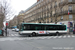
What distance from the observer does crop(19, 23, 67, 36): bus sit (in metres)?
22.2

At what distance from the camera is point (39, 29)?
78.6 feet

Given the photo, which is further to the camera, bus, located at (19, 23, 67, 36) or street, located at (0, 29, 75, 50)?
bus, located at (19, 23, 67, 36)

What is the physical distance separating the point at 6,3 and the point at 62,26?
1620 centimetres

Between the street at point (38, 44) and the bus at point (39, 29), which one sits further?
the bus at point (39, 29)

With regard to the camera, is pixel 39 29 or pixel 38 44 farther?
pixel 39 29

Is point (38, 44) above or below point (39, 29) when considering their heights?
below

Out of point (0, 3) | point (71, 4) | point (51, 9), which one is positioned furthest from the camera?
point (51, 9)

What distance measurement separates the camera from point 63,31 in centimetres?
2592

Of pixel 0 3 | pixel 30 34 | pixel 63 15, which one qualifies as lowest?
pixel 30 34

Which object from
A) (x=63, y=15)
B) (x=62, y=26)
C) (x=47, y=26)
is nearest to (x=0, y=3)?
(x=47, y=26)

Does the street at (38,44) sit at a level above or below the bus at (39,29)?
below

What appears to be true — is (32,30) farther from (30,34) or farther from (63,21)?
(63,21)

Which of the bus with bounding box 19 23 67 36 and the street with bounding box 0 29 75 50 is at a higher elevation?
the bus with bounding box 19 23 67 36

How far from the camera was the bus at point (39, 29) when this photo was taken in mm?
22234
